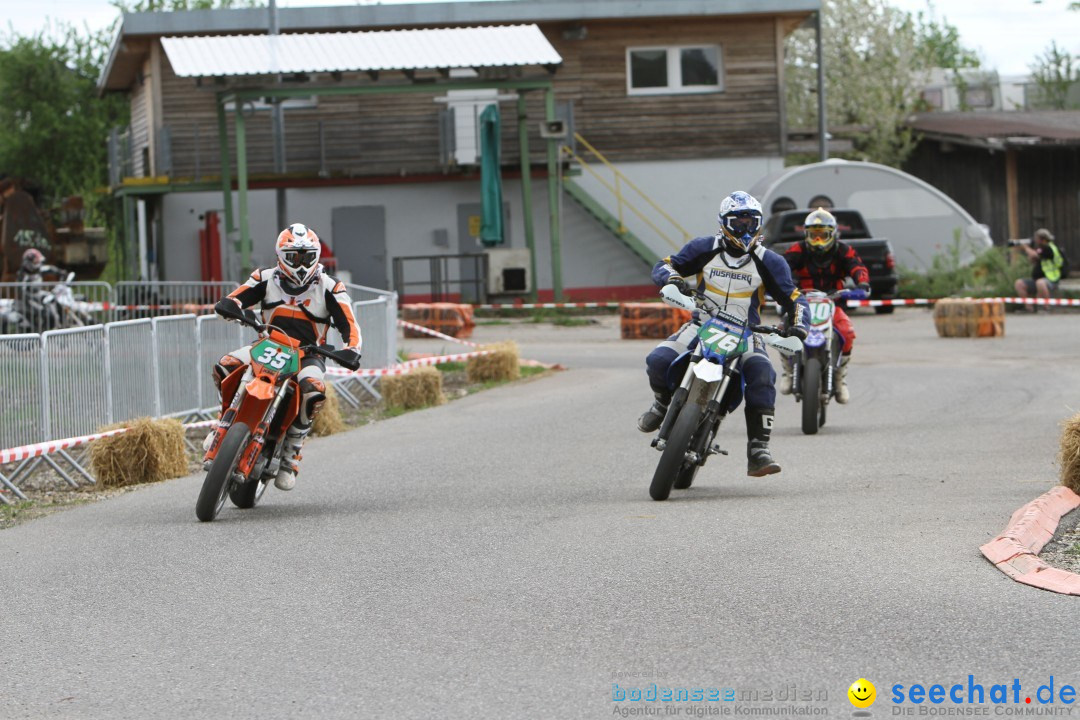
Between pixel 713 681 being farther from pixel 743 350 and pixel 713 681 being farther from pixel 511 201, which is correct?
pixel 511 201

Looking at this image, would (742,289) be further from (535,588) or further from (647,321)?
(647,321)

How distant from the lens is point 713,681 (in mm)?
6066

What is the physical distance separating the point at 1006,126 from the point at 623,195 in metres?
11.5

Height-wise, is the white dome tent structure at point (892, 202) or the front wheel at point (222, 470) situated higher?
the white dome tent structure at point (892, 202)

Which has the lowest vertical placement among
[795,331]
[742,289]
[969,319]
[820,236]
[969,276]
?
[969,319]

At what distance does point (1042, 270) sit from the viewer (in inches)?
1224

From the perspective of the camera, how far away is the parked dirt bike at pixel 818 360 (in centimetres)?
1428

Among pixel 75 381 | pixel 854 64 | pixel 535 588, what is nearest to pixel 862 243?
pixel 75 381

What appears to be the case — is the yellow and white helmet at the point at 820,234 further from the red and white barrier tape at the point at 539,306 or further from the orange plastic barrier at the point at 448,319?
the red and white barrier tape at the point at 539,306

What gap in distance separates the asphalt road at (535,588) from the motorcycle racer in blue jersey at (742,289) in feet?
1.63

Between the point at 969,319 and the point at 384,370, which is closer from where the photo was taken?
the point at 384,370

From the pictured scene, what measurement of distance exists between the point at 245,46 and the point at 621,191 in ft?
34.1

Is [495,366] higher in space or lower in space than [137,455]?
higher

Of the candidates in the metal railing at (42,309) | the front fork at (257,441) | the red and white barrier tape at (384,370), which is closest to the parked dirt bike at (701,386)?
the front fork at (257,441)
